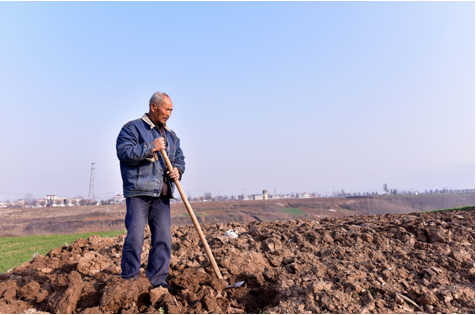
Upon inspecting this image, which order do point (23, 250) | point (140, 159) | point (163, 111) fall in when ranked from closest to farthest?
point (140, 159) → point (163, 111) → point (23, 250)

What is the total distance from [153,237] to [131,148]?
1.04 meters

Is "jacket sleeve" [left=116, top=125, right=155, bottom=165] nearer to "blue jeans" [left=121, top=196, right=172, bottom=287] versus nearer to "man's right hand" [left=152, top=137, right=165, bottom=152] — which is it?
"man's right hand" [left=152, top=137, right=165, bottom=152]

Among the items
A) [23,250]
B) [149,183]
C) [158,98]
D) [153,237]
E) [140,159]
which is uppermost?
[158,98]

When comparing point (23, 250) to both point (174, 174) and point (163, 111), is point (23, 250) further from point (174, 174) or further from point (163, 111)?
point (163, 111)

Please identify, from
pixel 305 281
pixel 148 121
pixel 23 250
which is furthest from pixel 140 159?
pixel 23 250

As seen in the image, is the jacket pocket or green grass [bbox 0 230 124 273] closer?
the jacket pocket

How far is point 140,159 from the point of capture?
130 inches

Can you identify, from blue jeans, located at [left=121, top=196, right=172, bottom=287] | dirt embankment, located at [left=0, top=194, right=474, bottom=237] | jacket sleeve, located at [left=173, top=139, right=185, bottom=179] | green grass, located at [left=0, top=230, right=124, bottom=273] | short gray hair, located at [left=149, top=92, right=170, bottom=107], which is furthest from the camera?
dirt embankment, located at [left=0, top=194, right=474, bottom=237]

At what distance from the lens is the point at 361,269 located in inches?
139

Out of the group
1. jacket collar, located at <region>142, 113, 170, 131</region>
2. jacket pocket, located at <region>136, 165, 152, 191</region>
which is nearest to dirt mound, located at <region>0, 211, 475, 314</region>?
jacket pocket, located at <region>136, 165, 152, 191</region>

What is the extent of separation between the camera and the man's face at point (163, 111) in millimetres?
3508

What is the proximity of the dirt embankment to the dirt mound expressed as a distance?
20.1 m

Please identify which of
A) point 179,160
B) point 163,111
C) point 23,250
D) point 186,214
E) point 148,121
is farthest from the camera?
point 186,214

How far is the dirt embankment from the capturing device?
2716 cm
